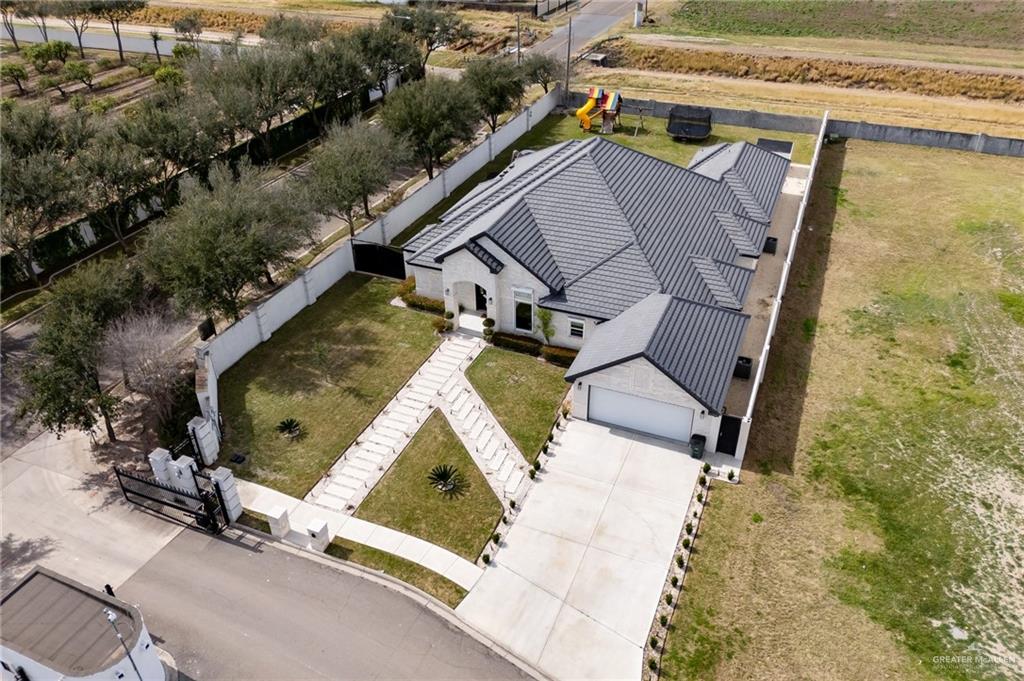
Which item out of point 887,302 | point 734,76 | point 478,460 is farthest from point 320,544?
point 734,76

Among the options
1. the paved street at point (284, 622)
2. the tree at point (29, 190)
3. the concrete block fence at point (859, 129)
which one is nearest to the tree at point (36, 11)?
the tree at point (29, 190)

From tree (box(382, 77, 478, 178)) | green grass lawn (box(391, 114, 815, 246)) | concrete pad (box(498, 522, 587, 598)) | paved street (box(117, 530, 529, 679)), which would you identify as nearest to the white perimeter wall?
green grass lawn (box(391, 114, 815, 246))

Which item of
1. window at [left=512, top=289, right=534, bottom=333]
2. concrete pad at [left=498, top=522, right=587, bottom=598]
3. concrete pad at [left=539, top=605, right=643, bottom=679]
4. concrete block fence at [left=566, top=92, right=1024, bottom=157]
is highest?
concrete block fence at [left=566, top=92, right=1024, bottom=157]

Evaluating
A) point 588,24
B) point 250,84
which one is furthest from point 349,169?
point 588,24

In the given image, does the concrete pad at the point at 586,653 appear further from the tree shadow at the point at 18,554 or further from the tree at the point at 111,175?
the tree at the point at 111,175

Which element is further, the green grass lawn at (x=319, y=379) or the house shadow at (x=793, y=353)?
the house shadow at (x=793, y=353)

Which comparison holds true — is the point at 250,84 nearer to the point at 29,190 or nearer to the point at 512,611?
the point at 29,190

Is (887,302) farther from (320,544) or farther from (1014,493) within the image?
(320,544)

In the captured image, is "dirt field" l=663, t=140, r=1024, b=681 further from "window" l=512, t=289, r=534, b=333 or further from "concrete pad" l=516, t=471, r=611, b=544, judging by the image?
"window" l=512, t=289, r=534, b=333
